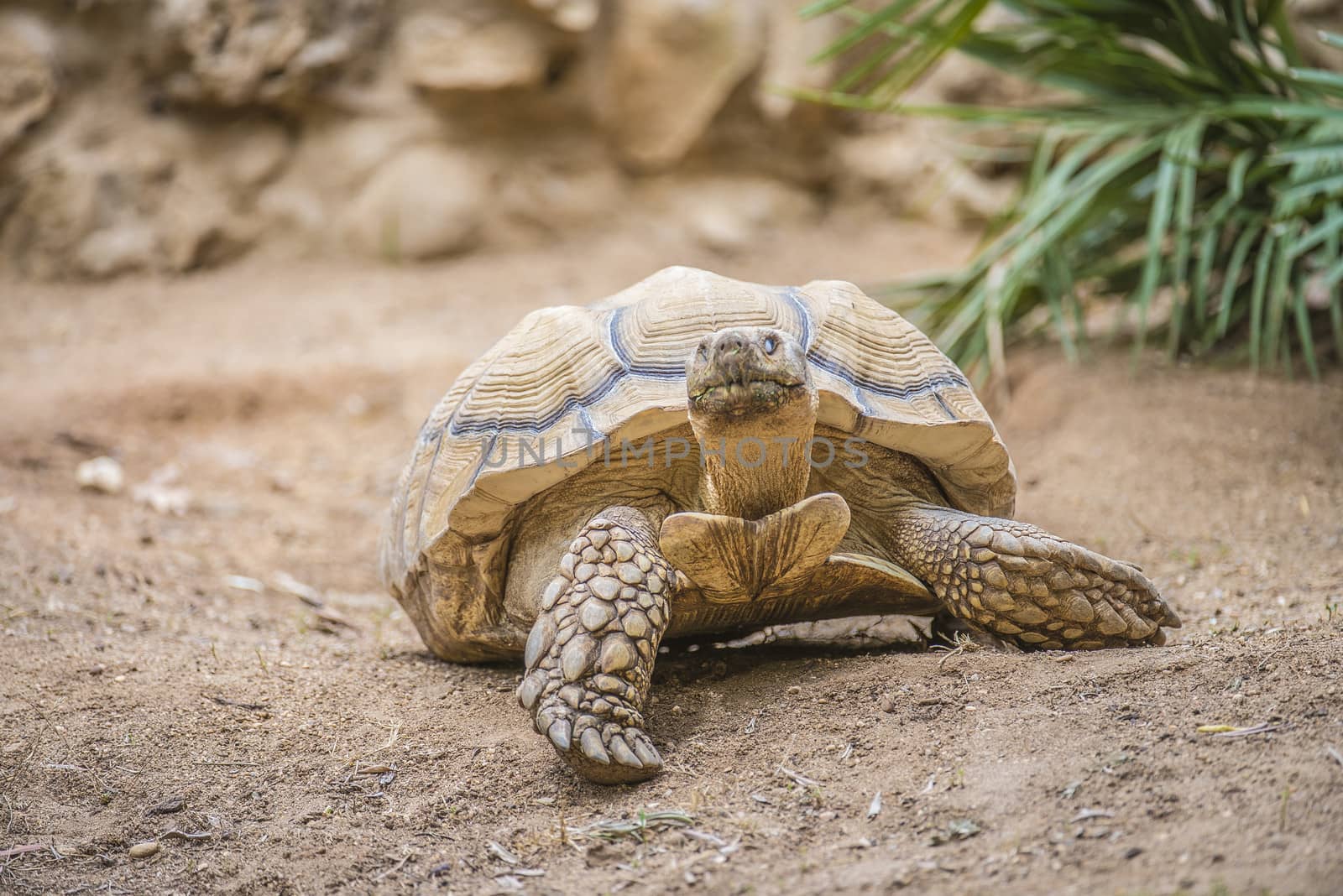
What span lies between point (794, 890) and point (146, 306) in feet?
23.7

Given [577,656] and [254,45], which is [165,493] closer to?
[577,656]

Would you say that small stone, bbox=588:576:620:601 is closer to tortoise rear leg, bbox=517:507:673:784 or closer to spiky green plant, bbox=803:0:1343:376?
tortoise rear leg, bbox=517:507:673:784

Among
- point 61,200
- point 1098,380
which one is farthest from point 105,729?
point 61,200

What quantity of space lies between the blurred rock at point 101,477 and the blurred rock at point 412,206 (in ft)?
11.8

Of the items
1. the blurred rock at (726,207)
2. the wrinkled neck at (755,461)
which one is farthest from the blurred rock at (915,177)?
the wrinkled neck at (755,461)

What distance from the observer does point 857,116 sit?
917 cm

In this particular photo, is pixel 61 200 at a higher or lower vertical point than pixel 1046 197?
lower

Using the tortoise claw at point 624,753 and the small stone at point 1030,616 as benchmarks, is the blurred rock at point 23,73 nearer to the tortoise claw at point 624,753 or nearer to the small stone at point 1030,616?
the tortoise claw at point 624,753

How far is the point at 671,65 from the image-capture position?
27.6ft

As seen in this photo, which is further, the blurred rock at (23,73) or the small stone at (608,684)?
the blurred rock at (23,73)

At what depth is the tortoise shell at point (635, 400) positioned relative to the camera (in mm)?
2488

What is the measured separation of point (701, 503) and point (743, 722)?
0.52 meters

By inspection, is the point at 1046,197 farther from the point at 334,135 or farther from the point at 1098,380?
the point at 334,135

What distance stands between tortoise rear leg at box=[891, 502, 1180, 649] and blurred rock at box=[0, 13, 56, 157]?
7.74 metres
